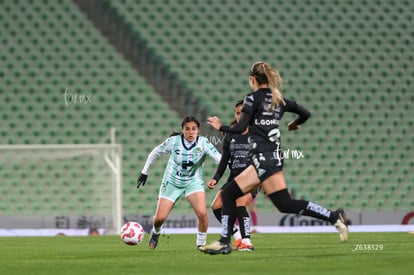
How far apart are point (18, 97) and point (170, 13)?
16.8ft

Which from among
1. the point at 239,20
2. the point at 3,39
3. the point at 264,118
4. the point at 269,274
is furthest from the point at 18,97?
the point at 269,274

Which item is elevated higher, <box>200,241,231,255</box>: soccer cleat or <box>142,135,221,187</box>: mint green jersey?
<box>142,135,221,187</box>: mint green jersey

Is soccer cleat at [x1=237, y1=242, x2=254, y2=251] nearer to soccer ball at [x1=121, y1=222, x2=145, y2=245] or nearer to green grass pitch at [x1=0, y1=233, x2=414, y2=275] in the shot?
green grass pitch at [x1=0, y1=233, x2=414, y2=275]

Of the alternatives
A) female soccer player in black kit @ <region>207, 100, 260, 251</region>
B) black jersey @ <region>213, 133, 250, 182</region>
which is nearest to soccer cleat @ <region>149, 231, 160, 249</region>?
female soccer player in black kit @ <region>207, 100, 260, 251</region>

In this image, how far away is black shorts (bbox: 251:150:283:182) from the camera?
10.2 meters

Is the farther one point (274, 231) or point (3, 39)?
point (3, 39)

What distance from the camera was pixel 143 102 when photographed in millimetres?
25562

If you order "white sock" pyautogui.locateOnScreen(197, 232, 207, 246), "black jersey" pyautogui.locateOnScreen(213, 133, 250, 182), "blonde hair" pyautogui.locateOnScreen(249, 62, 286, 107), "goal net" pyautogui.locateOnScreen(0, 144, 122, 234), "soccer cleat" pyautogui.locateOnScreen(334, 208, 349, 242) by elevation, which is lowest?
"goal net" pyautogui.locateOnScreen(0, 144, 122, 234)

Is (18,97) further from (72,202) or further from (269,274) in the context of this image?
(269,274)

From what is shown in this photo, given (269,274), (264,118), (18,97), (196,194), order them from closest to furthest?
1. (269,274)
2. (264,118)
3. (196,194)
4. (18,97)

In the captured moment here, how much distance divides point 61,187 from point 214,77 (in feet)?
18.6

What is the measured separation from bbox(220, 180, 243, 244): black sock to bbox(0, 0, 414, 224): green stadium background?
1312cm

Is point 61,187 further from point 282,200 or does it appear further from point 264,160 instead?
point 282,200

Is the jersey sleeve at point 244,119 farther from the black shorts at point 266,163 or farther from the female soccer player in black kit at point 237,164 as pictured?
the female soccer player in black kit at point 237,164
